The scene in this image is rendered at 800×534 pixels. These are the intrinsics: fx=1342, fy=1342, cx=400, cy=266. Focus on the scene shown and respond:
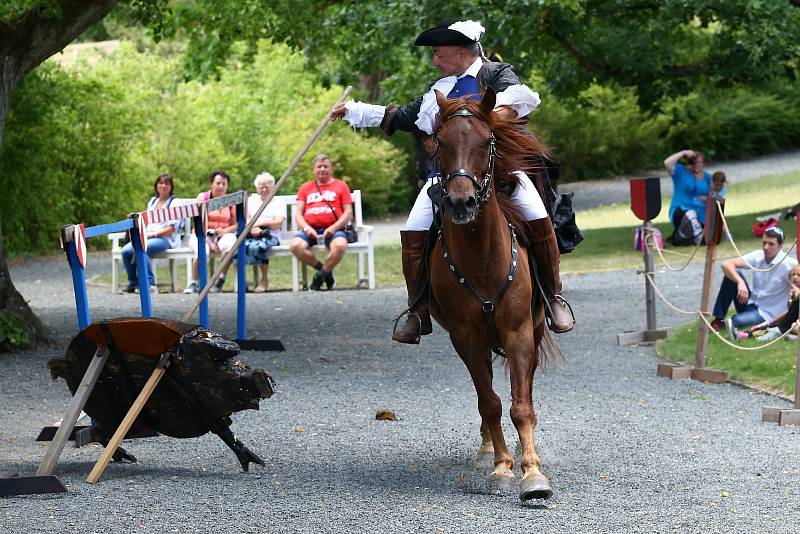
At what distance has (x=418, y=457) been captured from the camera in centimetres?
789

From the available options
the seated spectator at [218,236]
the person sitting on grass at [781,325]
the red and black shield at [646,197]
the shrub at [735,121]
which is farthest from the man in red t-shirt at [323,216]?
the shrub at [735,121]

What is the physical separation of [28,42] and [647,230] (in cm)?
595

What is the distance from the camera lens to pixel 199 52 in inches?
984

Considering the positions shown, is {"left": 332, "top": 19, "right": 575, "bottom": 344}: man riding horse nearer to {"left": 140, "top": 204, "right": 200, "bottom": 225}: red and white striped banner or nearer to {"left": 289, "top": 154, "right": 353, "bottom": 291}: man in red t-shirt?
{"left": 140, "top": 204, "right": 200, "bottom": 225}: red and white striped banner

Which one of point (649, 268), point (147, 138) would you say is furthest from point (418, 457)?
point (147, 138)

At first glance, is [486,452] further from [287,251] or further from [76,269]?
[287,251]

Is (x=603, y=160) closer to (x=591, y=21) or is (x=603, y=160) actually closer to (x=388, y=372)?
(x=591, y=21)

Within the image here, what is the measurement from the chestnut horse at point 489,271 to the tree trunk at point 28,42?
5.91 metres

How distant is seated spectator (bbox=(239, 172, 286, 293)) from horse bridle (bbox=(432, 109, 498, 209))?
33.5 ft

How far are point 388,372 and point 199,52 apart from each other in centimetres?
1500

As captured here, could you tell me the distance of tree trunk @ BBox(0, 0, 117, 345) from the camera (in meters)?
11.9

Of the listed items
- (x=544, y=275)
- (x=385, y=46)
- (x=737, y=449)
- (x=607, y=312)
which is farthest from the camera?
(x=385, y=46)

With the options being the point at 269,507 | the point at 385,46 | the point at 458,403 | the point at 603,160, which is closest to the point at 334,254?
the point at 385,46

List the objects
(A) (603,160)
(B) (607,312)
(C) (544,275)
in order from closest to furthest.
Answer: (C) (544,275) → (B) (607,312) → (A) (603,160)
